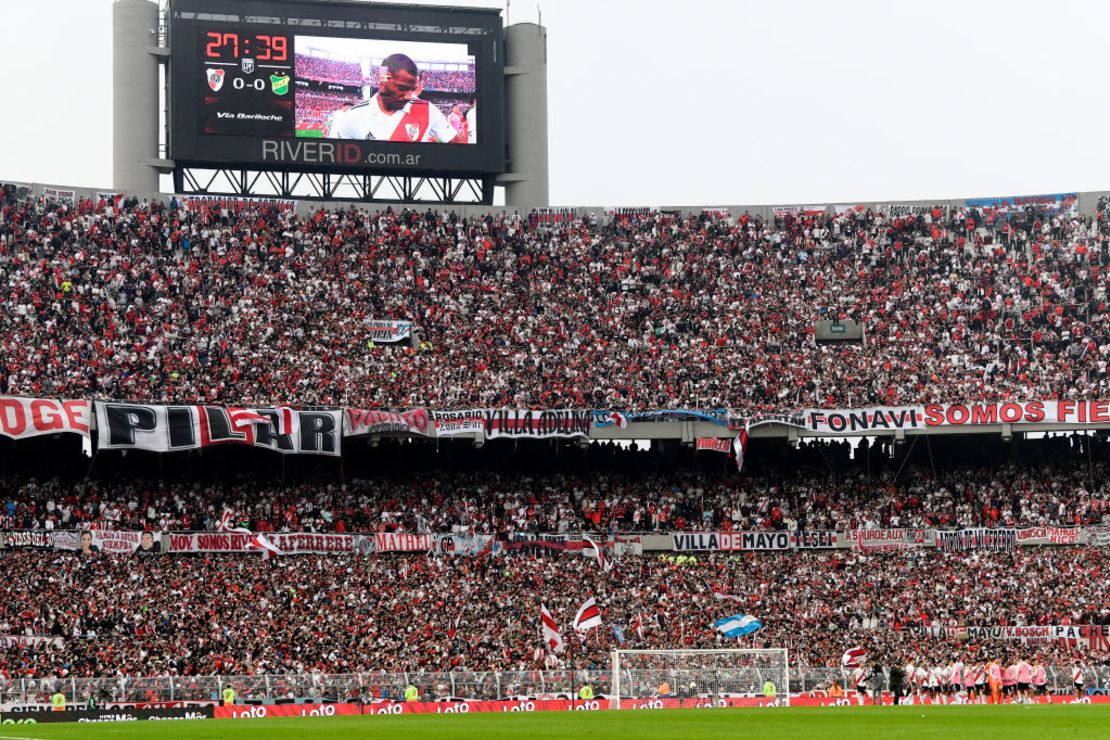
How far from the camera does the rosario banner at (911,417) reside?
61.1 m

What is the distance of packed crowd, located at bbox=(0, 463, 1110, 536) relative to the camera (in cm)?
5794

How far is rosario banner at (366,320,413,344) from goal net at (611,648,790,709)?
22.0 meters

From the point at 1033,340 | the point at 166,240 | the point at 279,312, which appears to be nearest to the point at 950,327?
the point at 1033,340

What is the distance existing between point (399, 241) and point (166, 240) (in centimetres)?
929

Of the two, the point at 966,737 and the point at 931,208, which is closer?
the point at 966,737

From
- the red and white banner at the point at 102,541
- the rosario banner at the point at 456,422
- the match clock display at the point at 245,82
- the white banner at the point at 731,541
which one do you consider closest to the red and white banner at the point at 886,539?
the white banner at the point at 731,541

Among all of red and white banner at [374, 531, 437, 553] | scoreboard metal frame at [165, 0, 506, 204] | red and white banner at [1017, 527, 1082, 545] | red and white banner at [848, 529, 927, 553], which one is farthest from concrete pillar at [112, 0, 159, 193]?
red and white banner at [1017, 527, 1082, 545]

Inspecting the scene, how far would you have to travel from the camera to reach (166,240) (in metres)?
66.6

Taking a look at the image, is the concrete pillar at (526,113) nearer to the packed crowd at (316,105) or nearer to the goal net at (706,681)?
the packed crowd at (316,105)

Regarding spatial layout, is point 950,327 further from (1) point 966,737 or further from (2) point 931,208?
(1) point 966,737

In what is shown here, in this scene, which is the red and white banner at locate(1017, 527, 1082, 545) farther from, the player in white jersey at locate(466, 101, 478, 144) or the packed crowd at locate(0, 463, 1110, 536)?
the player in white jersey at locate(466, 101, 478, 144)

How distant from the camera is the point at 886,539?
60.2 metres

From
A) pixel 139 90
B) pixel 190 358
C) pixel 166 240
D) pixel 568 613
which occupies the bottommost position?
pixel 568 613

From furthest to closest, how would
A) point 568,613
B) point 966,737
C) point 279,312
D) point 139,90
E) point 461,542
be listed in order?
1. point 139,90
2. point 279,312
3. point 461,542
4. point 568,613
5. point 966,737
